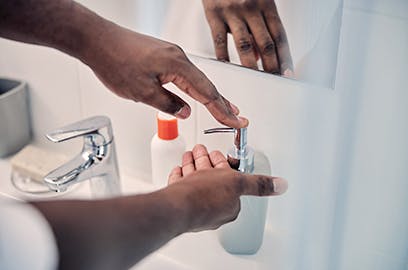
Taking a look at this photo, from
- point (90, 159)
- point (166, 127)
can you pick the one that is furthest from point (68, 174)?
point (166, 127)

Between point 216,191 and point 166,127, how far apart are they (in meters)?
0.24

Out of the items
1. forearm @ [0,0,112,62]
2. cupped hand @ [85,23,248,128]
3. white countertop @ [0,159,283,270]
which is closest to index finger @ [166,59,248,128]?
cupped hand @ [85,23,248,128]

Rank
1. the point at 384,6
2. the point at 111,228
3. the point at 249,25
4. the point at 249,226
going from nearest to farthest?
the point at 111,228 → the point at 384,6 → the point at 249,25 → the point at 249,226

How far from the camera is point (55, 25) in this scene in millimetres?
724

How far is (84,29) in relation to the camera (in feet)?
2.38

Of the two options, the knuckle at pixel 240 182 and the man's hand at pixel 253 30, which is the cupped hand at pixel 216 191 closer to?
the knuckle at pixel 240 182

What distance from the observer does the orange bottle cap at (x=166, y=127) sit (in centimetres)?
83

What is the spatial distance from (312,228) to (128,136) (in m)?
0.35

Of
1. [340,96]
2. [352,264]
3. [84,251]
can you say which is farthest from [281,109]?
[84,251]

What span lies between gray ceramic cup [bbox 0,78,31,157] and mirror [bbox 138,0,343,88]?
0.30 meters

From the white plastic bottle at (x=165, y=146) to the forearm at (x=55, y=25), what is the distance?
0.15m

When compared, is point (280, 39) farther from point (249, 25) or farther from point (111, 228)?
point (111, 228)

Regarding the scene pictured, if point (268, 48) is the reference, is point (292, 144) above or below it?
below

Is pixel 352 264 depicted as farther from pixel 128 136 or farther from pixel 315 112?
pixel 128 136
